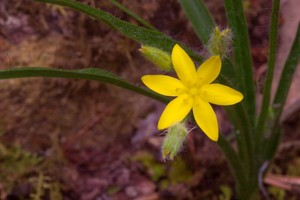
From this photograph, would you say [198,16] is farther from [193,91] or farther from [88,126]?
[88,126]

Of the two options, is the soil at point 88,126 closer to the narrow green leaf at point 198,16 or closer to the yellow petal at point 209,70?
the narrow green leaf at point 198,16

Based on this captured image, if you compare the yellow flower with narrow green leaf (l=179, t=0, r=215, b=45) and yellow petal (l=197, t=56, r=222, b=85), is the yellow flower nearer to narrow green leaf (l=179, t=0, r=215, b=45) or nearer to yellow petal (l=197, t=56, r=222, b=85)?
yellow petal (l=197, t=56, r=222, b=85)

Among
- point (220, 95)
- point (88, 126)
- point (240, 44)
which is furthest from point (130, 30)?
point (88, 126)

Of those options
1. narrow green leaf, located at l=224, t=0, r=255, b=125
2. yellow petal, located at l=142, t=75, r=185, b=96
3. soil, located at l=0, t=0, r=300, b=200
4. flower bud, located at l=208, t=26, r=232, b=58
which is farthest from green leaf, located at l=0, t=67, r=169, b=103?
soil, located at l=0, t=0, r=300, b=200

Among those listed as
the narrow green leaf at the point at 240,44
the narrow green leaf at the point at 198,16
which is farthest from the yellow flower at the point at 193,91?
the narrow green leaf at the point at 198,16

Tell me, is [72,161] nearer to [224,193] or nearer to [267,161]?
[224,193]
